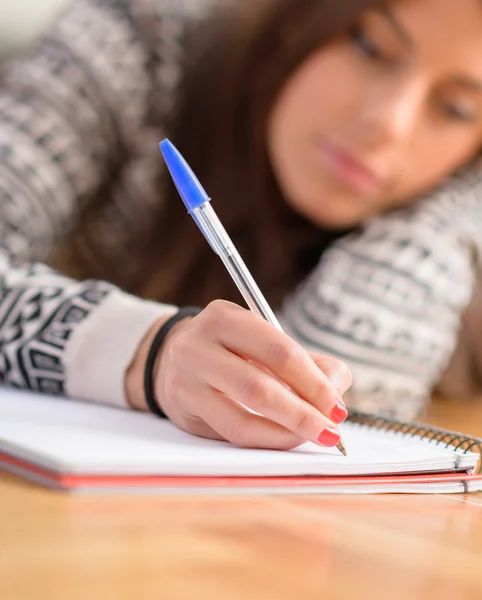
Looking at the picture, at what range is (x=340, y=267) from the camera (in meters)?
0.98

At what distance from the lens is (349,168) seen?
98 centimetres

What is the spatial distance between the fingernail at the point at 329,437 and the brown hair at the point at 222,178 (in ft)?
2.38

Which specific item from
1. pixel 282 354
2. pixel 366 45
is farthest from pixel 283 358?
pixel 366 45

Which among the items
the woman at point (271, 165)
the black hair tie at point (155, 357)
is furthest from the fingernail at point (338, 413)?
the woman at point (271, 165)

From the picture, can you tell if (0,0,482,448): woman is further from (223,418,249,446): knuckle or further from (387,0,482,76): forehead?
(223,418,249,446): knuckle

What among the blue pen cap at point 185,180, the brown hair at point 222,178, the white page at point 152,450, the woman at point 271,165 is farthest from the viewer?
the brown hair at point 222,178

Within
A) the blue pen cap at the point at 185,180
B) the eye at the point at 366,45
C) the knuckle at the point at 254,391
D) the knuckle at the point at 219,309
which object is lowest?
the knuckle at the point at 254,391

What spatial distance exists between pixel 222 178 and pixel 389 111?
33 cm

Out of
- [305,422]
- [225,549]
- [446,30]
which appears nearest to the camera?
[225,549]

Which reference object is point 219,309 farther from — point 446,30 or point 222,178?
point 222,178

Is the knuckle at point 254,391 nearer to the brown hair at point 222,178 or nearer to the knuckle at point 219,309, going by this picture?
the knuckle at point 219,309

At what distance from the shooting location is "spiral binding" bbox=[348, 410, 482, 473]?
0.50 meters

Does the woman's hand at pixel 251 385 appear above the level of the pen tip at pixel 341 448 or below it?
above

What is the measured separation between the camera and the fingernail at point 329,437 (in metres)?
0.42
